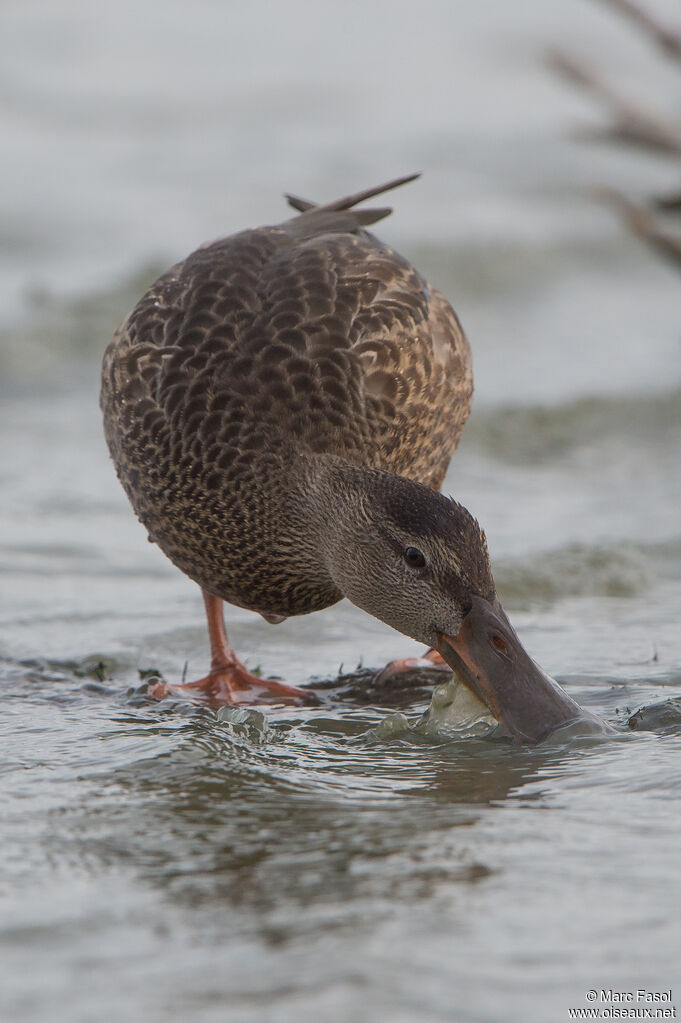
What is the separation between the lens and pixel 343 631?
627 cm

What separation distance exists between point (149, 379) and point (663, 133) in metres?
2.30

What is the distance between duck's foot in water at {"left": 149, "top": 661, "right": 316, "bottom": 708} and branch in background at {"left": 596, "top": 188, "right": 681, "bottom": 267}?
7.55ft

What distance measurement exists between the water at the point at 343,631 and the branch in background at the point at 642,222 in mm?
1355

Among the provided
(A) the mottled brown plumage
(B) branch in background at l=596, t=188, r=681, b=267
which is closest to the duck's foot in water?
(A) the mottled brown plumage

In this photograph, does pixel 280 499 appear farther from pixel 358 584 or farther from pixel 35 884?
pixel 35 884

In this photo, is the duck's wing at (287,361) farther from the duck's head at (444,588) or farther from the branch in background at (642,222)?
the branch in background at (642,222)

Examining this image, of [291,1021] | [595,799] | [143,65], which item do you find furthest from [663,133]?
[143,65]

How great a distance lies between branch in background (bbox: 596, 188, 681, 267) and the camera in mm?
3350

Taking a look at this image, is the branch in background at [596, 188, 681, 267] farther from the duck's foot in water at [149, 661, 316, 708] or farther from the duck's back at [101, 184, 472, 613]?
the duck's foot in water at [149, 661, 316, 708]

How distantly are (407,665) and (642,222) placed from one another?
8.32 ft

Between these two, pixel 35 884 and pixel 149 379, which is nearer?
pixel 35 884

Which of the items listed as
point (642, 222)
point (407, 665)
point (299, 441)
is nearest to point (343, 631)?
point (407, 665)

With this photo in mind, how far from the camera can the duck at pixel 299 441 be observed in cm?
460

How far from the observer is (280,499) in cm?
503
